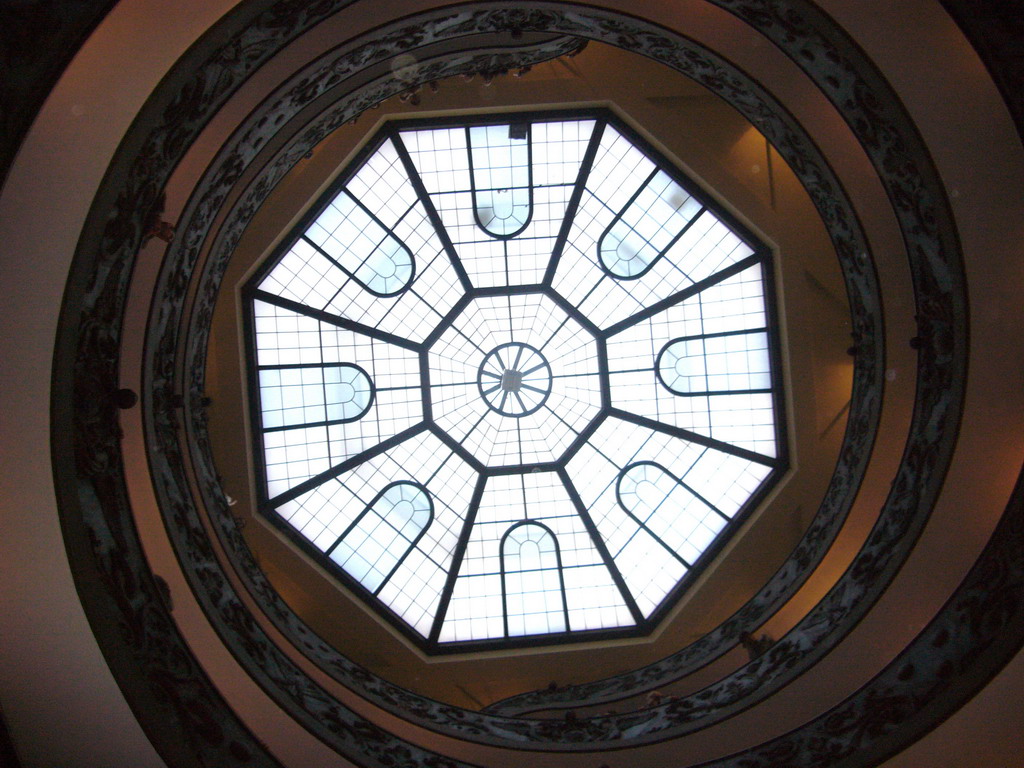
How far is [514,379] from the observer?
12562 millimetres

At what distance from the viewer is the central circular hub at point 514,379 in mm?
12570

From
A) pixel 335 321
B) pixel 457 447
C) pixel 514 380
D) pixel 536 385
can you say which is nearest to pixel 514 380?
pixel 514 380

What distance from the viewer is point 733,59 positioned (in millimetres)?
7742

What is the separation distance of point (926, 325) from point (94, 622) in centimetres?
813

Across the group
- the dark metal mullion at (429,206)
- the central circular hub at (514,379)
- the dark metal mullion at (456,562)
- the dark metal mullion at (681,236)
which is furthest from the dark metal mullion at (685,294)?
the dark metal mullion at (456,562)

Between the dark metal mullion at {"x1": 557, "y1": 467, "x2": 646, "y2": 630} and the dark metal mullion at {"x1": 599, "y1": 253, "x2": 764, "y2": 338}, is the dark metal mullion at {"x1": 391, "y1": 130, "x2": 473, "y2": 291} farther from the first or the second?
the dark metal mullion at {"x1": 557, "y1": 467, "x2": 646, "y2": 630}

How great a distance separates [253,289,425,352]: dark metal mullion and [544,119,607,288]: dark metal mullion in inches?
104

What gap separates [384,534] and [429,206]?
560 cm

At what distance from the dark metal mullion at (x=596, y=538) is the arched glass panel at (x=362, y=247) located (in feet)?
14.6

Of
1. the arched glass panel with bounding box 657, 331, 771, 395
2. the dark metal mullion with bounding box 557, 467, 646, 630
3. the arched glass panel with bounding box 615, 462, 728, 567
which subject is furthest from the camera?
the dark metal mullion with bounding box 557, 467, 646, 630

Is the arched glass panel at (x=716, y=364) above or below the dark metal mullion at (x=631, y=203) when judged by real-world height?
below

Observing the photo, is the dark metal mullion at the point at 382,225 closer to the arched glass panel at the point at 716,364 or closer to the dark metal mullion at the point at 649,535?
the arched glass panel at the point at 716,364

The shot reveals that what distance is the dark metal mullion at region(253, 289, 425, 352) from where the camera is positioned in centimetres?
1151

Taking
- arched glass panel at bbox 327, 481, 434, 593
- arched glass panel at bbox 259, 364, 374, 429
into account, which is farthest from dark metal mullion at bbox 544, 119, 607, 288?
arched glass panel at bbox 327, 481, 434, 593
